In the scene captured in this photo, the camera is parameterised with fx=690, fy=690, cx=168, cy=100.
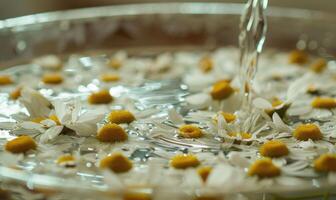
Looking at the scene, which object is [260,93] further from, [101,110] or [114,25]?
[114,25]

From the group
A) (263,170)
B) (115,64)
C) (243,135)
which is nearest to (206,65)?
(115,64)

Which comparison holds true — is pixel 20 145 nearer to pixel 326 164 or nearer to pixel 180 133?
pixel 180 133

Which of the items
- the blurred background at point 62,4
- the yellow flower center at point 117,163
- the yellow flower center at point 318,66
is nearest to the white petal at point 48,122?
the yellow flower center at point 117,163

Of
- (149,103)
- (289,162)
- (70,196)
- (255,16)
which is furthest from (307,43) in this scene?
(70,196)

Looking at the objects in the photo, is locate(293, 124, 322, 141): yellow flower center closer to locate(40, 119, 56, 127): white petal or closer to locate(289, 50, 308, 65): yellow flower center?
locate(40, 119, 56, 127): white petal

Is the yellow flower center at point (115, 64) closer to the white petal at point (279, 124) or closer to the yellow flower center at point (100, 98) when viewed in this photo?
the yellow flower center at point (100, 98)

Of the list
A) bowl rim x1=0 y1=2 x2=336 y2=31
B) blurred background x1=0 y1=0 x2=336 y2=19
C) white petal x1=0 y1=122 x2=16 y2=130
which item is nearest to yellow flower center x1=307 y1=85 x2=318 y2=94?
bowl rim x1=0 y1=2 x2=336 y2=31
